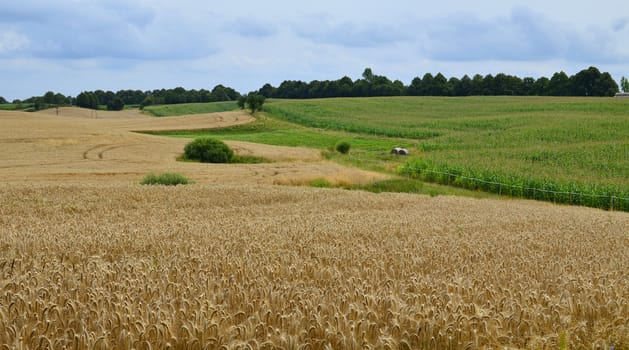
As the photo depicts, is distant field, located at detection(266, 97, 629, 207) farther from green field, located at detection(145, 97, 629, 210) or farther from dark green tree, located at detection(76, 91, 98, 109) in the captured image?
dark green tree, located at detection(76, 91, 98, 109)

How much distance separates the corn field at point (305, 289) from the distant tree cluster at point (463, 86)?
13150cm

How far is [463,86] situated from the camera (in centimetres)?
14688

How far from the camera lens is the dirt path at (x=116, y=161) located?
38.7 metres

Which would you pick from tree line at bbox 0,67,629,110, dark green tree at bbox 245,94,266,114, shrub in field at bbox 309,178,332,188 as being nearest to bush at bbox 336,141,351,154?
shrub in field at bbox 309,178,332,188

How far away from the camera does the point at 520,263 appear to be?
8.46 meters

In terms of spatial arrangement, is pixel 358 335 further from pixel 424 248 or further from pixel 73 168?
pixel 73 168

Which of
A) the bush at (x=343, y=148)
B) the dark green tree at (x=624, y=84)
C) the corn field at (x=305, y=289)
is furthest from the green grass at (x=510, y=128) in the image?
the dark green tree at (x=624, y=84)

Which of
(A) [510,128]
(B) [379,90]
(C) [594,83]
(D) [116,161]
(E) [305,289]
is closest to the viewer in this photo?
(E) [305,289]

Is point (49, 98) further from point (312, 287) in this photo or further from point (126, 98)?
point (312, 287)

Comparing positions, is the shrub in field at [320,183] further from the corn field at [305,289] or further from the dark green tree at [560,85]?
the dark green tree at [560,85]

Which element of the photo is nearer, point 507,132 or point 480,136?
point 480,136

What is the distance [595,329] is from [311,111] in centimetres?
10263

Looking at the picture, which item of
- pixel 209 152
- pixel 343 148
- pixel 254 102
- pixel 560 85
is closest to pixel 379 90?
pixel 560 85

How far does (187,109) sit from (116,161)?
92306 millimetres
